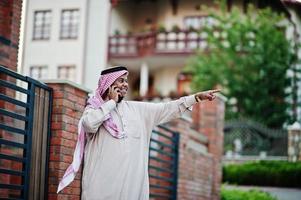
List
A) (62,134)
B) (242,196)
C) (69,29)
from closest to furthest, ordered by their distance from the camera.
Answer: (62,134)
(242,196)
(69,29)

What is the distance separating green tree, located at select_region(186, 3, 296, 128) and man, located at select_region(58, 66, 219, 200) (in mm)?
18254

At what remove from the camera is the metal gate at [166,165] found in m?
10.3

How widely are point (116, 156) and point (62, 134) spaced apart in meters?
1.58

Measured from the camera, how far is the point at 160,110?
606cm

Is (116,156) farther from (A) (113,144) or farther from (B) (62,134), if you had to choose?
(B) (62,134)

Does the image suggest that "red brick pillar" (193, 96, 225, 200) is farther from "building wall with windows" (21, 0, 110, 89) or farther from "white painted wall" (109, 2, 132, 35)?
"white painted wall" (109, 2, 132, 35)

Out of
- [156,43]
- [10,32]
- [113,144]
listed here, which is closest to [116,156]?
[113,144]

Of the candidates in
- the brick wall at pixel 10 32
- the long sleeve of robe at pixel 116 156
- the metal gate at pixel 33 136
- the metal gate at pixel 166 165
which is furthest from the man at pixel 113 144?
the metal gate at pixel 166 165

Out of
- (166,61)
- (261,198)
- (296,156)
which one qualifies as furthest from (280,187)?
(166,61)

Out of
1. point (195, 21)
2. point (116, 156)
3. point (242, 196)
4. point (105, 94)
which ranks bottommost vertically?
point (242, 196)

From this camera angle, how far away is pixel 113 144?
18.7 feet

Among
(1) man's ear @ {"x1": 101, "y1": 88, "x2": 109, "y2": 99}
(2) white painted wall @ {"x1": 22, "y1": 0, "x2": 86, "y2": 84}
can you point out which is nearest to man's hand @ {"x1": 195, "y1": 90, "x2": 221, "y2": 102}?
(1) man's ear @ {"x1": 101, "y1": 88, "x2": 109, "y2": 99}

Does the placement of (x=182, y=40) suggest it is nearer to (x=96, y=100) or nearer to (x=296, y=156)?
(x=296, y=156)

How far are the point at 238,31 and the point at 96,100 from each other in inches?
760
